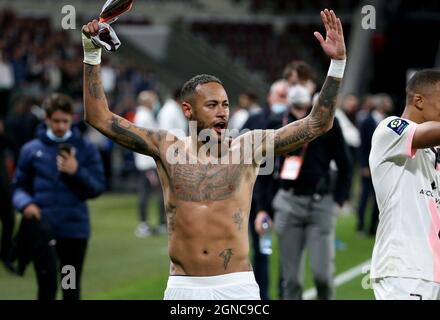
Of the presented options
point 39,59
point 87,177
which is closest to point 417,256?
point 87,177

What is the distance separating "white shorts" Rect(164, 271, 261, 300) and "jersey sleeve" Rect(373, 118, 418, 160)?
1.20 m

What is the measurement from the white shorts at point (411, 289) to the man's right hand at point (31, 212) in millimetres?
3821

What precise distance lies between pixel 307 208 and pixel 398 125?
10.5ft

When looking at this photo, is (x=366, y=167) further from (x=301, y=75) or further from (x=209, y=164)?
(x=209, y=164)

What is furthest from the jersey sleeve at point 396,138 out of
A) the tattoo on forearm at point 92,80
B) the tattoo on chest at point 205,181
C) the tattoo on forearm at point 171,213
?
the tattoo on forearm at point 92,80

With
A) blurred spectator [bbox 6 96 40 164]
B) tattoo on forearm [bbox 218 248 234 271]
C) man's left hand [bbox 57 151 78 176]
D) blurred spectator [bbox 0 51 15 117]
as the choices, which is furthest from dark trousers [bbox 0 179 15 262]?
blurred spectator [bbox 0 51 15 117]

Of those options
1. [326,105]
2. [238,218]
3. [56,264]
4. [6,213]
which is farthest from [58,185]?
[6,213]

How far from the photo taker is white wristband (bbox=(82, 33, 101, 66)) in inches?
224

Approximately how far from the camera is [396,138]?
5.96 metres

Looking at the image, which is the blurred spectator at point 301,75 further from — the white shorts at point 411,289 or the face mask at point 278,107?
the white shorts at point 411,289

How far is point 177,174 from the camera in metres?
5.84

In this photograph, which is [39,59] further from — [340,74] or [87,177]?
[340,74]

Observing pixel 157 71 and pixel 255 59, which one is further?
pixel 255 59

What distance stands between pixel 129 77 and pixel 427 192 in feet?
78.3
